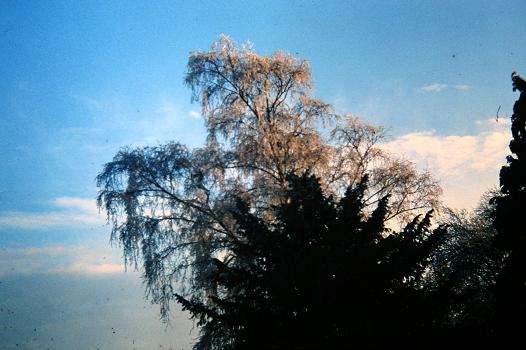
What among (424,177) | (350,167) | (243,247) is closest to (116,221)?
(243,247)

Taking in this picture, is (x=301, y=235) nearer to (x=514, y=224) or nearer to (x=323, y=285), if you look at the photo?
(x=323, y=285)

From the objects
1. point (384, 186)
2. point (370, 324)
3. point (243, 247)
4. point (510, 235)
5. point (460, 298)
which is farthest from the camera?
point (384, 186)

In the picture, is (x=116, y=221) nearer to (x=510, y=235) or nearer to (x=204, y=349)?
(x=204, y=349)

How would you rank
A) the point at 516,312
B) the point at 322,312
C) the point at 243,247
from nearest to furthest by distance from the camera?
the point at 322,312, the point at 243,247, the point at 516,312

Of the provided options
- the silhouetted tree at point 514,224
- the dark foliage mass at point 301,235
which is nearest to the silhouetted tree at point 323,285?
the dark foliage mass at point 301,235

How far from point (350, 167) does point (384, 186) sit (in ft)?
5.25

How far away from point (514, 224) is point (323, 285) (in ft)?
31.1

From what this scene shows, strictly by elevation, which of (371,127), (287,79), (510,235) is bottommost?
(510,235)

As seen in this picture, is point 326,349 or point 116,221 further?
point 116,221

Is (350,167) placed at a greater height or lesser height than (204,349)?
greater

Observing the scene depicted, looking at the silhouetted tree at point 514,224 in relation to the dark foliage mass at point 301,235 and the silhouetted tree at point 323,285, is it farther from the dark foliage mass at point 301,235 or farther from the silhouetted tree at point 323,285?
the silhouetted tree at point 323,285

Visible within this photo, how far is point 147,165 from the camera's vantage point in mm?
14469

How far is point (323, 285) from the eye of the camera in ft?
21.8

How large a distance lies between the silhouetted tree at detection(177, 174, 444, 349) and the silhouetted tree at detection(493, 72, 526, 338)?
6618mm
